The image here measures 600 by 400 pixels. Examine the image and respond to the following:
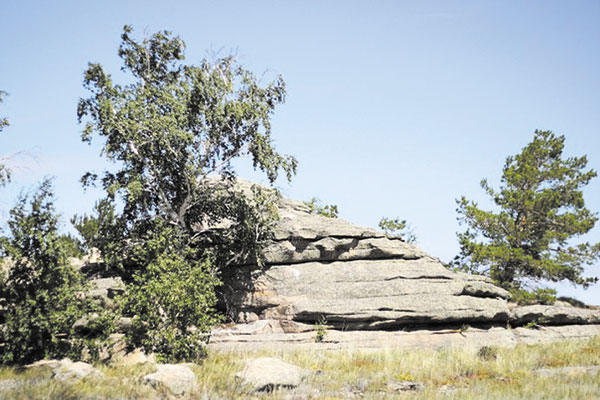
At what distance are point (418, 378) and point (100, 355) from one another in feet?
42.3

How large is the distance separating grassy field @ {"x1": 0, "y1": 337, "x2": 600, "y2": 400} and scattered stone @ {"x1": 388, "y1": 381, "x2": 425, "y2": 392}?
14 centimetres

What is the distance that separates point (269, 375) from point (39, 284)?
33.0 feet

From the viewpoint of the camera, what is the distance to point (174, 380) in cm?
1479

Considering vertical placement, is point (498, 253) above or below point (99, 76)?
below

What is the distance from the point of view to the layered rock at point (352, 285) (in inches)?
1020

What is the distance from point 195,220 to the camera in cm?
2952

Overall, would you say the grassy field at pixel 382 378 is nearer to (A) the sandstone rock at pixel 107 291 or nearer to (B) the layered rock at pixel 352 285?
(B) the layered rock at pixel 352 285

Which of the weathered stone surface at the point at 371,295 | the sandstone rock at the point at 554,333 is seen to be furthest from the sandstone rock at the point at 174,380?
the sandstone rock at the point at 554,333

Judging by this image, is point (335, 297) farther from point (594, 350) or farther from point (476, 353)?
point (594, 350)

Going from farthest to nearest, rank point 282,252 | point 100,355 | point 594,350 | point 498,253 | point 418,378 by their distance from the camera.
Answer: point 498,253, point 282,252, point 594,350, point 100,355, point 418,378

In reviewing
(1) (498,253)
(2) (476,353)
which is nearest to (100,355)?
(2) (476,353)

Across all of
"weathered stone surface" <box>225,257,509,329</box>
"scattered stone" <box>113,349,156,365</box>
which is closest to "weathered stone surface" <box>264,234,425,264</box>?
"weathered stone surface" <box>225,257,509,329</box>

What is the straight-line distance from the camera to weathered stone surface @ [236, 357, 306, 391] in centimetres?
1570

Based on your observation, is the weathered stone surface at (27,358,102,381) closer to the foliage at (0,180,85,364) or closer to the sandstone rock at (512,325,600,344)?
the foliage at (0,180,85,364)
